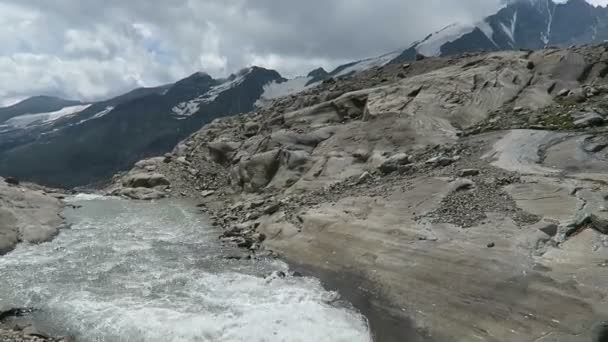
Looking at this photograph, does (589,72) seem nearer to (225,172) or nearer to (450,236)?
(450,236)

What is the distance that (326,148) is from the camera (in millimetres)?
46219

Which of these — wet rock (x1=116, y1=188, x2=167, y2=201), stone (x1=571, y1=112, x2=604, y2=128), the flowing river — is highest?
stone (x1=571, y1=112, x2=604, y2=128)

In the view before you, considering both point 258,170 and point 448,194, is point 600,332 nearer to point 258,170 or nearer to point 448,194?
point 448,194

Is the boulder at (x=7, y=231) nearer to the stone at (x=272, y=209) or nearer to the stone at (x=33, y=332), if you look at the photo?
the stone at (x=33, y=332)

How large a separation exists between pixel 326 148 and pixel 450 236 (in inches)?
953

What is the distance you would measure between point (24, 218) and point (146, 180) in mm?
24391

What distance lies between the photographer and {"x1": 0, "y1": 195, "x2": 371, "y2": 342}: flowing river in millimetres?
18359

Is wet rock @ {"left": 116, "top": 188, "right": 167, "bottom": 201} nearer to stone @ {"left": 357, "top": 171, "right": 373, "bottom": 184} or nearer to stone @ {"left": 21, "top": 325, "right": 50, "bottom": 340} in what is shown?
stone @ {"left": 357, "top": 171, "right": 373, "bottom": 184}

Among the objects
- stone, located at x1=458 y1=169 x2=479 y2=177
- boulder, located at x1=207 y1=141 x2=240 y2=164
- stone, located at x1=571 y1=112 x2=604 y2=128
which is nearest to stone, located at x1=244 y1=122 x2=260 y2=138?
boulder, located at x1=207 y1=141 x2=240 y2=164

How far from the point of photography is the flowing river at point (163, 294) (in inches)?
723

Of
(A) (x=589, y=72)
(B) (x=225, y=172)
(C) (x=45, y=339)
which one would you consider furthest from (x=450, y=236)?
(B) (x=225, y=172)

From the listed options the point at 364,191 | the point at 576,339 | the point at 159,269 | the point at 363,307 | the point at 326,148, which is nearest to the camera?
the point at 576,339

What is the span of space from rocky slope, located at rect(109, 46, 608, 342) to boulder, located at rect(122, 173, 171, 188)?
0.62 ft

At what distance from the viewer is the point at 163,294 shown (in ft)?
73.3
